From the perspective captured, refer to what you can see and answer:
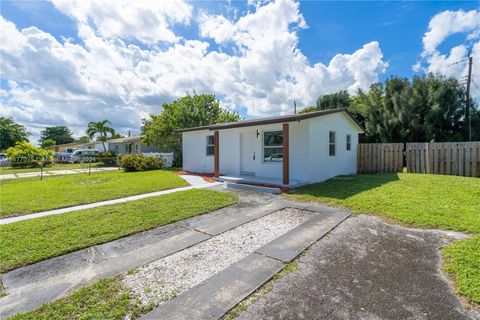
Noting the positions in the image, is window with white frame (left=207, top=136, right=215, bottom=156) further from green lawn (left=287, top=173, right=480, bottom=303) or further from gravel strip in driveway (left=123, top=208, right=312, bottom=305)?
gravel strip in driveway (left=123, top=208, right=312, bottom=305)

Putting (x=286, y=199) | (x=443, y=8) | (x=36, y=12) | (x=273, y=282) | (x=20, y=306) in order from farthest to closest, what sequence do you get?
(x=443, y=8)
(x=36, y=12)
(x=286, y=199)
(x=273, y=282)
(x=20, y=306)

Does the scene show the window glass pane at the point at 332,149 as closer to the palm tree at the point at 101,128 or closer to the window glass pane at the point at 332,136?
the window glass pane at the point at 332,136

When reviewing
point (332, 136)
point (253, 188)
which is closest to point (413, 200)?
point (253, 188)

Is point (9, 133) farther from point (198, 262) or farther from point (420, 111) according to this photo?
point (420, 111)

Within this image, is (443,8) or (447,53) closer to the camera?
(443,8)

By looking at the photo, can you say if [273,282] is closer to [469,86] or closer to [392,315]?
[392,315]

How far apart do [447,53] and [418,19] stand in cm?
826

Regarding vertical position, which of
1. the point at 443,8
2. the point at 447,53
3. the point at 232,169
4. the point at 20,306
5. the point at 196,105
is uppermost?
the point at 447,53

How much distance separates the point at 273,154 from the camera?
10117 mm

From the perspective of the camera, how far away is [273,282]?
272cm

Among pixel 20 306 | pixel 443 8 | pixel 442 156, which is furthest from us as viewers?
pixel 442 156

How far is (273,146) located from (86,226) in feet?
24.2

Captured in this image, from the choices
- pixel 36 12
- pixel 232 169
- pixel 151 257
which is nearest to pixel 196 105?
pixel 232 169

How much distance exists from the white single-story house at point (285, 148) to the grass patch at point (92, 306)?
22.2ft
